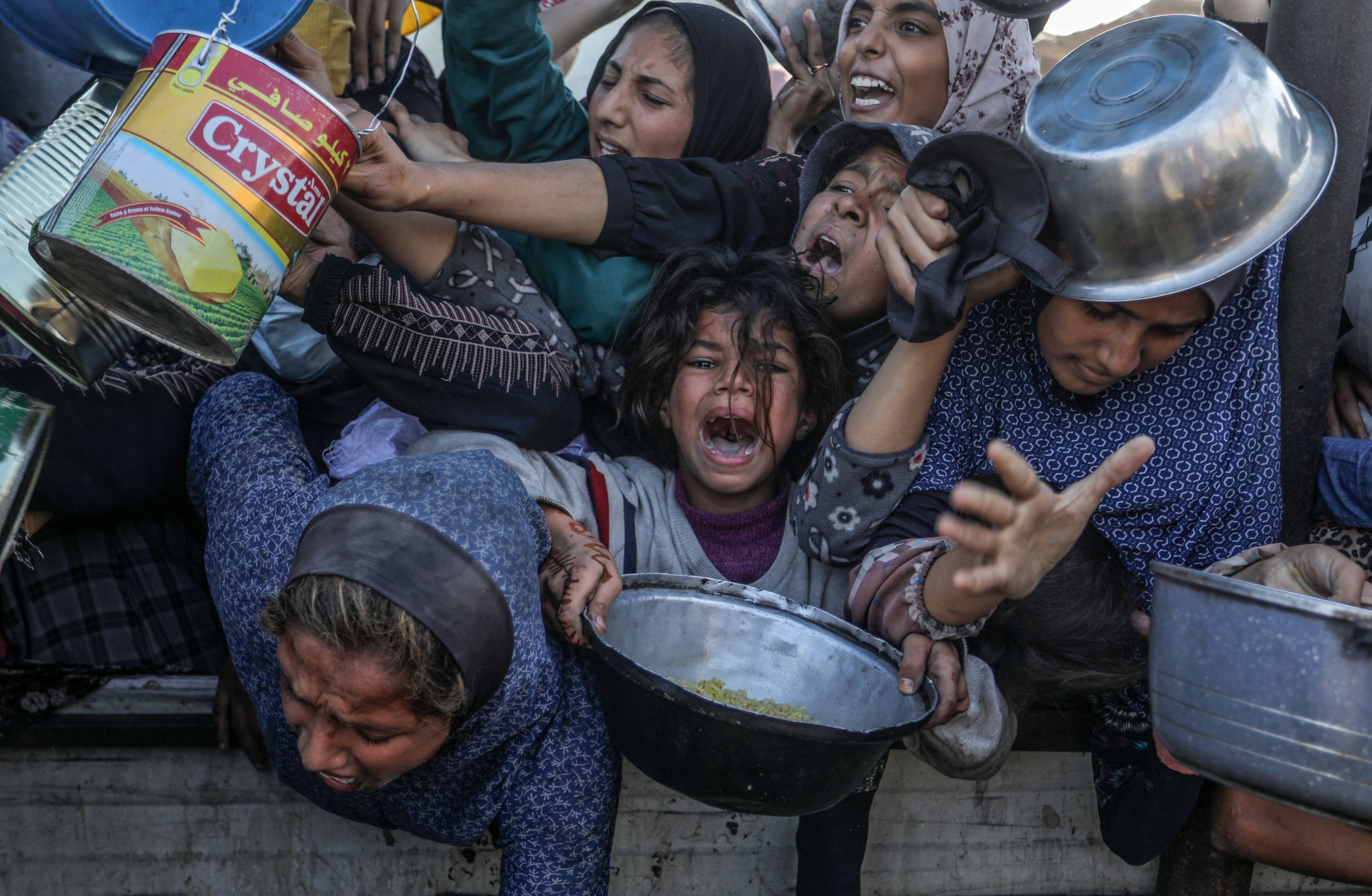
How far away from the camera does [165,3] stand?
63.0 inches

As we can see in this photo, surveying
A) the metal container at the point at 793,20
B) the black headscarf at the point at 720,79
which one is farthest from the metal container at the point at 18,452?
the metal container at the point at 793,20

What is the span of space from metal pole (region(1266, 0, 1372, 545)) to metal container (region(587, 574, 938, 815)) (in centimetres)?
89

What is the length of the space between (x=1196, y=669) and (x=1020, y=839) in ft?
5.06

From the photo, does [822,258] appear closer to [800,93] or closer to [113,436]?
[800,93]

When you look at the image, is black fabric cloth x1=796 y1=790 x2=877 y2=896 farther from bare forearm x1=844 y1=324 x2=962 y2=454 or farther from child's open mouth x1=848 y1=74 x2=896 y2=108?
child's open mouth x1=848 y1=74 x2=896 y2=108

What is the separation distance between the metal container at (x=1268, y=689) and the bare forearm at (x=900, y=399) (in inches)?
23.7

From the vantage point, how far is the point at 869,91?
2.52 m

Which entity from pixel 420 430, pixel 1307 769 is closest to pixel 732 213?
pixel 420 430

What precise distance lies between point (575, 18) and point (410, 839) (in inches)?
97.7

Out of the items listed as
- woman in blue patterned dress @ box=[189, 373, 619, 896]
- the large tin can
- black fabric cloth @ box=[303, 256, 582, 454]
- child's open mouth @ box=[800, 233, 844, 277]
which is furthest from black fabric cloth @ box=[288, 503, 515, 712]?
child's open mouth @ box=[800, 233, 844, 277]

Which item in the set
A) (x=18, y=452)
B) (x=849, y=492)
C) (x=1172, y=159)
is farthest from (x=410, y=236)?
(x=1172, y=159)

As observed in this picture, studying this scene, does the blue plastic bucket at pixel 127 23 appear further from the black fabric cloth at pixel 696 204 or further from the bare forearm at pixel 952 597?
the bare forearm at pixel 952 597

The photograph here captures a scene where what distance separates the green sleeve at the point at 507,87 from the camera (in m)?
2.30

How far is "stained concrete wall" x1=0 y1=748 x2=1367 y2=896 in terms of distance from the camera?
2.23 metres
